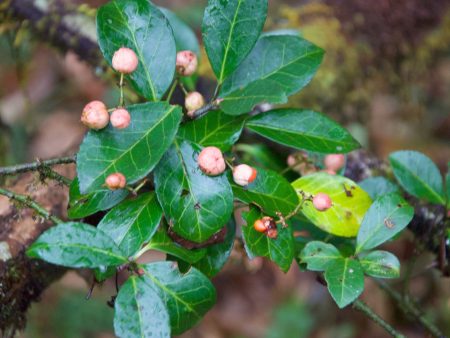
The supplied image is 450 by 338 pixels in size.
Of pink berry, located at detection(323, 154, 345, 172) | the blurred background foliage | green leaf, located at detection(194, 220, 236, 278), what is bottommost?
the blurred background foliage

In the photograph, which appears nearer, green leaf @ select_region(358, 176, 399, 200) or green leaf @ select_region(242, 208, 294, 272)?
green leaf @ select_region(242, 208, 294, 272)

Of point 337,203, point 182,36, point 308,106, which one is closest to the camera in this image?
point 337,203

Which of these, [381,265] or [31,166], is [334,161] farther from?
[31,166]

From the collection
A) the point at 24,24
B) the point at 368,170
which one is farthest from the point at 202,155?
the point at 24,24

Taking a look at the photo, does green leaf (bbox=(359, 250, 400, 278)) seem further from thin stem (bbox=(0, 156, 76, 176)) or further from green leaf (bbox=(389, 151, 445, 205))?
thin stem (bbox=(0, 156, 76, 176))

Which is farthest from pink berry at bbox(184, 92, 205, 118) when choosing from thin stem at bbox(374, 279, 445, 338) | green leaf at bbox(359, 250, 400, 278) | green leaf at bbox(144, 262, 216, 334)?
thin stem at bbox(374, 279, 445, 338)

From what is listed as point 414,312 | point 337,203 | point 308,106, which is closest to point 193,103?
point 337,203
